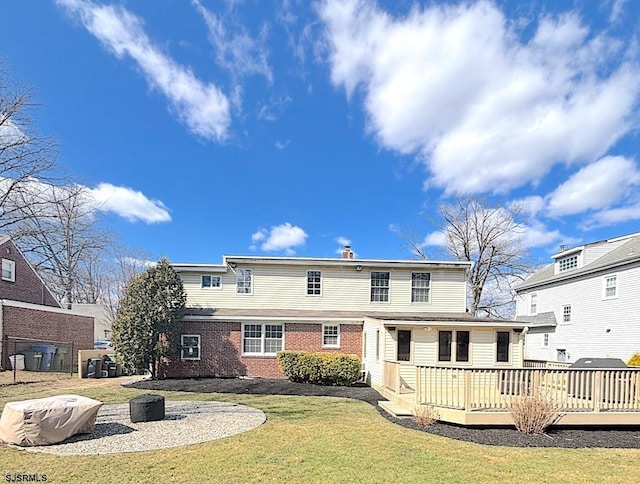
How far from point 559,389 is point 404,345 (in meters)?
5.43

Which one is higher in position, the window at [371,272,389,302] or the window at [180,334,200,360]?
the window at [371,272,389,302]

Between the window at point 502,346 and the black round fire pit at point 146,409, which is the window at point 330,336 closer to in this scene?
the window at point 502,346

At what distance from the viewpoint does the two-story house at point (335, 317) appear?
13.8 metres

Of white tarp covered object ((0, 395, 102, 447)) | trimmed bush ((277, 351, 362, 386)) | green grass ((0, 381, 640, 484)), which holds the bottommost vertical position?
trimmed bush ((277, 351, 362, 386))

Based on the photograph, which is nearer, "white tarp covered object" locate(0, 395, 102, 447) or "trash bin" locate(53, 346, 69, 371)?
"white tarp covered object" locate(0, 395, 102, 447)

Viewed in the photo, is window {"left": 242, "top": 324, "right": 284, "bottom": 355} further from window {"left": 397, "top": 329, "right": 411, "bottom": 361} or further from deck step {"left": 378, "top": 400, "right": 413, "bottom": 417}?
deck step {"left": 378, "top": 400, "right": 413, "bottom": 417}

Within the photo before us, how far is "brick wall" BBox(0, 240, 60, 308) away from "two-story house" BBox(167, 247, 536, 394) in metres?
11.3

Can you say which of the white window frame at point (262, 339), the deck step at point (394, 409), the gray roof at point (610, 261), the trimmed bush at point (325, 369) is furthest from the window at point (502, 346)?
the white window frame at point (262, 339)

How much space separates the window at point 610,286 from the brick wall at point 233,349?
42.4 ft

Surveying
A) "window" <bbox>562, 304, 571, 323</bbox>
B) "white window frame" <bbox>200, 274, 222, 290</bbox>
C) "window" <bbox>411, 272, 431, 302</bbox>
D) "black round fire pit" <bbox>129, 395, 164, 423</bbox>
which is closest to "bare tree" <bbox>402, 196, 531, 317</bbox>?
"window" <bbox>562, 304, 571, 323</bbox>

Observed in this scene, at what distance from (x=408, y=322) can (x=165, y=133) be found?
13.7 metres

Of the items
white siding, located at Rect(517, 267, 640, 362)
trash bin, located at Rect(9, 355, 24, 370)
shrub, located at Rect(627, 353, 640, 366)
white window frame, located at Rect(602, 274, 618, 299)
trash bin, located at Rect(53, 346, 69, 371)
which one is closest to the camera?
shrub, located at Rect(627, 353, 640, 366)

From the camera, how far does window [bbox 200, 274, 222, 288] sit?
58.0 feet

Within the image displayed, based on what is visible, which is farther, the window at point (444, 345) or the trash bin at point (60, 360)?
the trash bin at point (60, 360)
